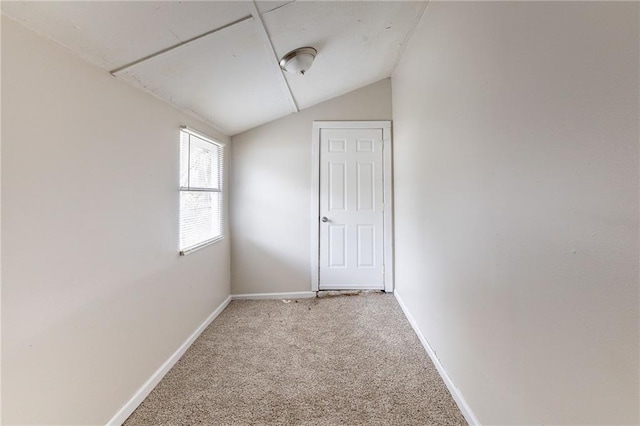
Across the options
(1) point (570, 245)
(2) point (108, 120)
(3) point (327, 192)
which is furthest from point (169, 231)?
(1) point (570, 245)

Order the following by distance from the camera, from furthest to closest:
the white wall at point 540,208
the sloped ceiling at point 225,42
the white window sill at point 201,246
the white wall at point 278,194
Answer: the white wall at point 278,194 → the white window sill at point 201,246 → the sloped ceiling at point 225,42 → the white wall at point 540,208

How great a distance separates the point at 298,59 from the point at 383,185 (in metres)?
1.69

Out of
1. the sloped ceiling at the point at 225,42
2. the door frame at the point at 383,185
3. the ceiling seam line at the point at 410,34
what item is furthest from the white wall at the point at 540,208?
the door frame at the point at 383,185

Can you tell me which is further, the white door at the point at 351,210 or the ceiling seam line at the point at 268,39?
the white door at the point at 351,210

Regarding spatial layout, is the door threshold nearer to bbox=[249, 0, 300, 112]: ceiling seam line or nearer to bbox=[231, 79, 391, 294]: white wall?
bbox=[231, 79, 391, 294]: white wall

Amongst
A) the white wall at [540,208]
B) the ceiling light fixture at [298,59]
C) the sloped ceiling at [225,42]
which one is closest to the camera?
the white wall at [540,208]

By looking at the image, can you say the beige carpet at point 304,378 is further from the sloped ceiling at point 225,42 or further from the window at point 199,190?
the sloped ceiling at point 225,42

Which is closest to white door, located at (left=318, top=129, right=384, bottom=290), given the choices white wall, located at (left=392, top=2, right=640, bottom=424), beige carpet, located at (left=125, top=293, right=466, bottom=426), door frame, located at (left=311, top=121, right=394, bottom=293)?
door frame, located at (left=311, top=121, right=394, bottom=293)

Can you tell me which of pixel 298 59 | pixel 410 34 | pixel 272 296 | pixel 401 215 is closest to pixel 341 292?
pixel 272 296

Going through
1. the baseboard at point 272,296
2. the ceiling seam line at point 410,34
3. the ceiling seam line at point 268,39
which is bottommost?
the baseboard at point 272,296

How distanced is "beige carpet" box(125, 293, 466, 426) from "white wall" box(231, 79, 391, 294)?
0.62 m

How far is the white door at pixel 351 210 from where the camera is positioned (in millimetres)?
3055

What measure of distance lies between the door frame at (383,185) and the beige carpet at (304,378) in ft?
2.15

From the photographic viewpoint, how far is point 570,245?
76 cm
